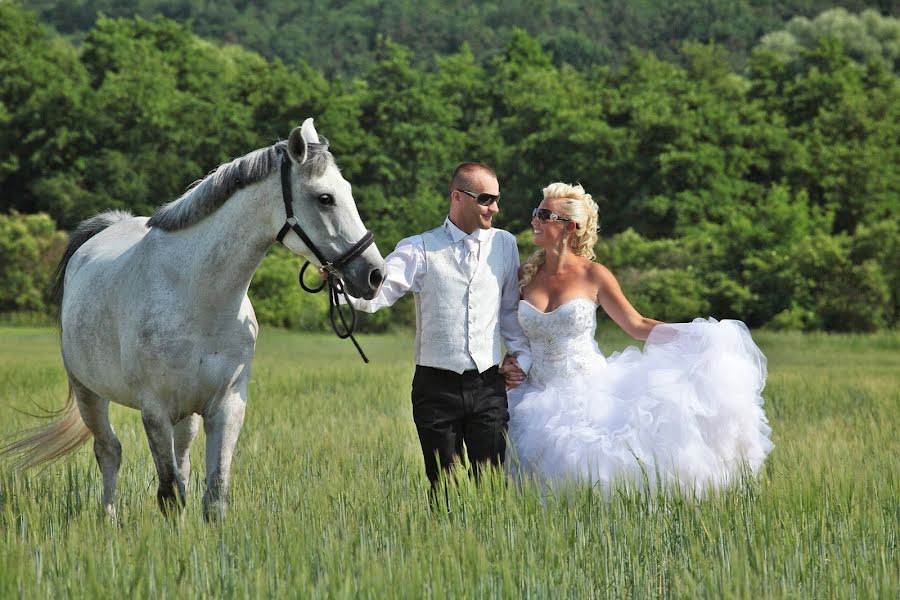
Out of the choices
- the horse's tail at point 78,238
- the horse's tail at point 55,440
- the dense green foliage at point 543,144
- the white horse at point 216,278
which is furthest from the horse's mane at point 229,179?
the dense green foliage at point 543,144

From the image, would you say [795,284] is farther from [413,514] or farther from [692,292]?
[413,514]

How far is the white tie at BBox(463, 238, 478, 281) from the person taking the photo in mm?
5625

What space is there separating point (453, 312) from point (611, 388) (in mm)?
909

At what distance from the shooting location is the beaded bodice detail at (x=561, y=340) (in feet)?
18.7

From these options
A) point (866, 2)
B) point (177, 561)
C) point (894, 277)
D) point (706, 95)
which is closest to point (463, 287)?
point (177, 561)

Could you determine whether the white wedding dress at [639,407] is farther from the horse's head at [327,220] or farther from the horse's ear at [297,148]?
the horse's ear at [297,148]

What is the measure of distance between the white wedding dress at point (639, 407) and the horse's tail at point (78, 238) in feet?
9.96

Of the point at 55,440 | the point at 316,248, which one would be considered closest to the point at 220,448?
the point at 316,248

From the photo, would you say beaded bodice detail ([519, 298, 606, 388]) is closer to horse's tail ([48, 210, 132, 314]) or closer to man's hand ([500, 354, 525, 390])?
man's hand ([500, 354, 525, 390])

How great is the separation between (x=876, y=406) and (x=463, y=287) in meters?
7.61

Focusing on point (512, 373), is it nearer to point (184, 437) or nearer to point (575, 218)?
point (575, 218)

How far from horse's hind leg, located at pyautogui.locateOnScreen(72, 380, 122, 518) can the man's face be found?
2477 mm

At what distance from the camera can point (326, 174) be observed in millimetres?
5195

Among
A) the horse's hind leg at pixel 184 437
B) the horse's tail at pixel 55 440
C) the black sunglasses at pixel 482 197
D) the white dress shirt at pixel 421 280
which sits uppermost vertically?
the black sunglasses at pixel 482 197
